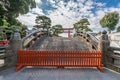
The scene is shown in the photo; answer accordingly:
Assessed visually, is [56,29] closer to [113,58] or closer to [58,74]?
[113,58]

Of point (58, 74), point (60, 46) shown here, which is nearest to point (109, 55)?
point (58, 74)

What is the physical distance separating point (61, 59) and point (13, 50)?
2.35m

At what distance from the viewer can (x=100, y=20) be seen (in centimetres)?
5119

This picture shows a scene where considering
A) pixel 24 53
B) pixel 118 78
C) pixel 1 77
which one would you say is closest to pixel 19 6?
pixel 24 53

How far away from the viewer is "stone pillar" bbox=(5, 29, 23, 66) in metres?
6.73

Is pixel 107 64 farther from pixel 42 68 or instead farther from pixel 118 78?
pixel 42 68

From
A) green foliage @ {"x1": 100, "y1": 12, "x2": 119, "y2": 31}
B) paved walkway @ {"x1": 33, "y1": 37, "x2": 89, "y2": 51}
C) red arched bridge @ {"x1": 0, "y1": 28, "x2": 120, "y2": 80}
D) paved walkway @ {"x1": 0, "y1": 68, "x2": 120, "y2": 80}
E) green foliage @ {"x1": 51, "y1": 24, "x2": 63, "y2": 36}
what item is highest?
green foliage @ {"x1": 100, "y1": 12, "x2": 119, "y2": 31}

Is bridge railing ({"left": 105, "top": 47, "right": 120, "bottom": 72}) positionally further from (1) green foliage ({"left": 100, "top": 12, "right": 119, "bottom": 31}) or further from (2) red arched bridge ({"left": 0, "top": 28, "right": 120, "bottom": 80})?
(1) green foliage ({"left": 100, "top": 12, "right": 119, "bottom": 31})

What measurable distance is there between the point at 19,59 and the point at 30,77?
4.81ft

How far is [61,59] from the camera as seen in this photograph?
666 centimetres

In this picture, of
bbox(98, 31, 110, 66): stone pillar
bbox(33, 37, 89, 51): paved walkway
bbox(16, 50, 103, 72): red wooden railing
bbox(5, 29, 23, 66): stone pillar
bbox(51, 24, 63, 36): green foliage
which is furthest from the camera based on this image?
bbox(51, 24, 63, 36): green foliage

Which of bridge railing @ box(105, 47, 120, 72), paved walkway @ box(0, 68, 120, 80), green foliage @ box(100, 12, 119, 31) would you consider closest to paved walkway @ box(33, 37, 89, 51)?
bridge railing @ box(105, 47, 120, 72)

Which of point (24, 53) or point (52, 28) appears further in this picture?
point (52, 28)

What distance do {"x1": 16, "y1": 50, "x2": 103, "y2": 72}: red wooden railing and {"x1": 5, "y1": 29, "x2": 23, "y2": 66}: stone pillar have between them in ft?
1.21
